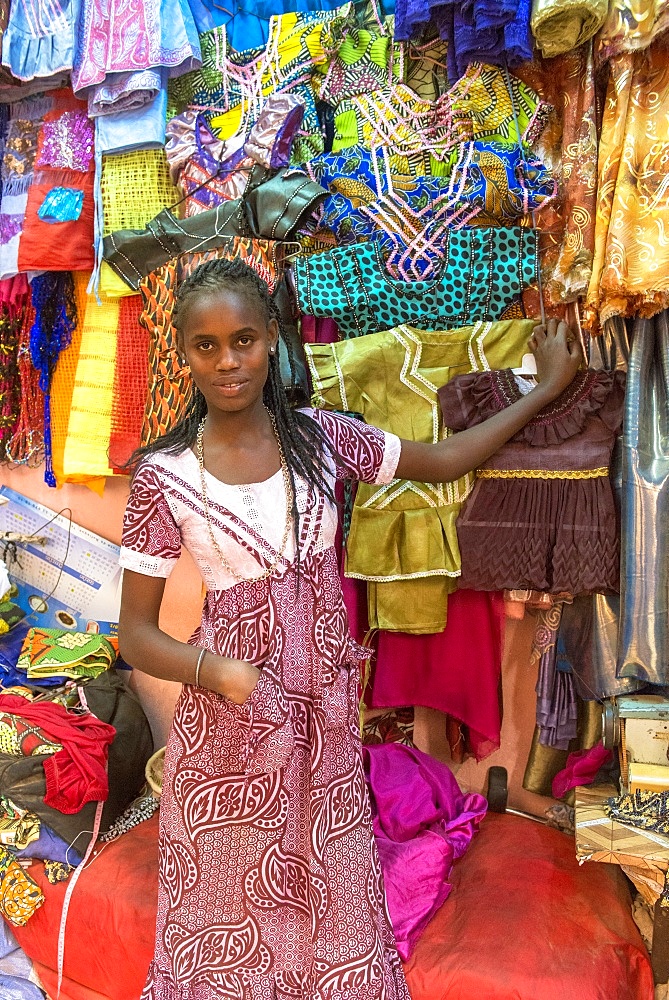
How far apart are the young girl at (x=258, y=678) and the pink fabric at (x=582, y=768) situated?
72 cm

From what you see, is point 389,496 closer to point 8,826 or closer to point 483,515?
point 483,515

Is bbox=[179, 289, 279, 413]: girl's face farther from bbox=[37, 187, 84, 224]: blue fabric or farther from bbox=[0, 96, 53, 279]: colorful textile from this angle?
bbox=[0, 96, 53, 279]: colorful textile

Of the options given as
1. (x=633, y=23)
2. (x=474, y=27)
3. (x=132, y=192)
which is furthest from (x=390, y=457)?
(x=132, y=192)

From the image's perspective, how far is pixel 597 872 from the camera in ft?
7.49

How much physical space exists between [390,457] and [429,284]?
73 cm

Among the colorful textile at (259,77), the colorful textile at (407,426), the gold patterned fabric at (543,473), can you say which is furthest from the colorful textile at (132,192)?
the gold patterned fabric at (543,473)

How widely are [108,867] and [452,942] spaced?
1069 millimetres

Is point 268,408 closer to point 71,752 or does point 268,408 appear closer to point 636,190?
point 636,190

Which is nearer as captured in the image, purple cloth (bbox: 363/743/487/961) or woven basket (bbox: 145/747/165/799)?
purple cloth (bbox: 363/743/487/961)

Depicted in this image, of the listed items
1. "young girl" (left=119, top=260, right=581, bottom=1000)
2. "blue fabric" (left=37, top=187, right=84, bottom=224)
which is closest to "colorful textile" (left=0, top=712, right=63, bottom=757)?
A: "young girl" (left=119, top=260, right=581, bottom=1000)

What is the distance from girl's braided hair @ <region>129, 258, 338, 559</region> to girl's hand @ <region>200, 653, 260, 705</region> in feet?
0.95

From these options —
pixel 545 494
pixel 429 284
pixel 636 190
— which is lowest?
pixel 545 494

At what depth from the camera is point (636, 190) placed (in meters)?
2.03

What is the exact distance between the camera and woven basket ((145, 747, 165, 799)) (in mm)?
2783
